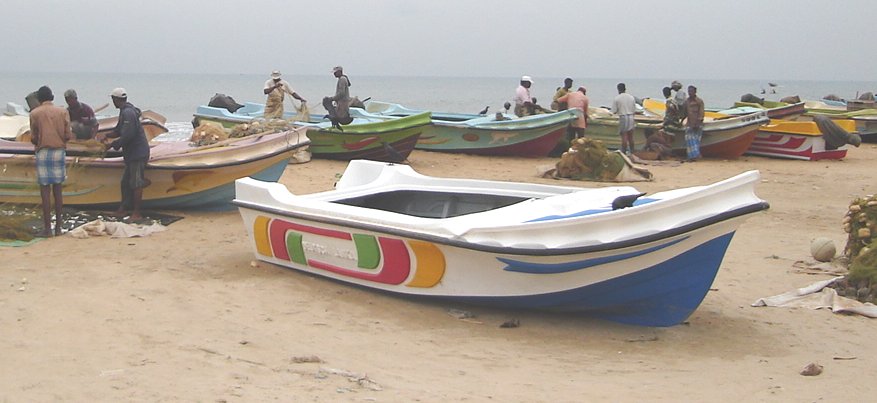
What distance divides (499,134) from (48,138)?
33.2 feet

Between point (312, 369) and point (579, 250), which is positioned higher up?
point (579, 250)

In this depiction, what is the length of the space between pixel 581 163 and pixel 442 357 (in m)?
9.67

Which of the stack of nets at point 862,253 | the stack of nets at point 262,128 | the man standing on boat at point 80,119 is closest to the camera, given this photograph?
the stack of nets at point 862,253

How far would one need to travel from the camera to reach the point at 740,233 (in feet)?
35.2

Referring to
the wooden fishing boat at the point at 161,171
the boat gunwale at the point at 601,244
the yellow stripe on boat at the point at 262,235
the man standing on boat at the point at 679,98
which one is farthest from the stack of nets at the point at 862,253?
the man standing on boat at the point at 679,98

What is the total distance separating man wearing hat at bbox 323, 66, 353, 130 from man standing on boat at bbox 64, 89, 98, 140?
4900 millimetres

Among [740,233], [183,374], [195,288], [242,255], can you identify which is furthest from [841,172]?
[183,374]

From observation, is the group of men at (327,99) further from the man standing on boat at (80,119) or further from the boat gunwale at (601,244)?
the boat gunwale at (601,244)

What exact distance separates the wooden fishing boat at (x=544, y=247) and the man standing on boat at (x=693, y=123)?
421 inches

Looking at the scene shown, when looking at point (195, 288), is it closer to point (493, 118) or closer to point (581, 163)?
point (581, 163)

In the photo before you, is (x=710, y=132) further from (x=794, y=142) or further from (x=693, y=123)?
(x=794, y=142)

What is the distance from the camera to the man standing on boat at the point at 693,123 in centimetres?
1806

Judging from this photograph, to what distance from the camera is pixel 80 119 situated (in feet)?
37.1

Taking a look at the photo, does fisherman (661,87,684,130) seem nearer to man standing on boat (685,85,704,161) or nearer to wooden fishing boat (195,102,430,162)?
man standing on boat (685,85,704,161)
